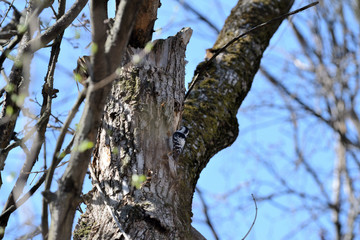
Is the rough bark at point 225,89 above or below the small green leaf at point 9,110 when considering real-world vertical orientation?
above

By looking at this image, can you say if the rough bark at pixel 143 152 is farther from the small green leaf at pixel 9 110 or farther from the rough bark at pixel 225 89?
the small green leaf at pixel 9 110

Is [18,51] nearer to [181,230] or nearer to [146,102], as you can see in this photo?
[146,102]

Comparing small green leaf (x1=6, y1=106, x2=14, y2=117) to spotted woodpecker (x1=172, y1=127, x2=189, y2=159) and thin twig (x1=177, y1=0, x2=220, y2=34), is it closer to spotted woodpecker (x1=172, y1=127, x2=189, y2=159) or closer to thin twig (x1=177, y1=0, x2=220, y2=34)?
spotted woodpecker (x1=172, y1=127, x2=189, y2=159)

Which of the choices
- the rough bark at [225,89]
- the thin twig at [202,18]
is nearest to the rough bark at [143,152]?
the rough bark at [225,89]

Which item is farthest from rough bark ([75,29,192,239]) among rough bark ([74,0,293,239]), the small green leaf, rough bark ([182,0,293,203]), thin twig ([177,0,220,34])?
thin twig ([177,0,220,34])

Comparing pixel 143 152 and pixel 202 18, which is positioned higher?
pixel 202 18

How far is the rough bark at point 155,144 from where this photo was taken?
5.78ft

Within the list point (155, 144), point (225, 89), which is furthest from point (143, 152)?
point (225, 89)

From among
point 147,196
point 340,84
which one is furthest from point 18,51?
point 340,84

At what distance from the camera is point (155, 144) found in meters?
2.00

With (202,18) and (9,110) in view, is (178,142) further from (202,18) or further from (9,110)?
(202,18)

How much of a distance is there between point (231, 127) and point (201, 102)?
25 centimetres

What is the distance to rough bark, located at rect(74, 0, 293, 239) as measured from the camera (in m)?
1.76

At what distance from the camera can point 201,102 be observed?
2.67 metres
